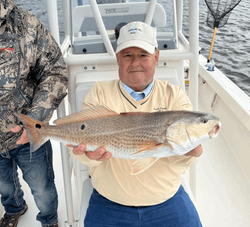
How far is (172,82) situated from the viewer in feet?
7.66

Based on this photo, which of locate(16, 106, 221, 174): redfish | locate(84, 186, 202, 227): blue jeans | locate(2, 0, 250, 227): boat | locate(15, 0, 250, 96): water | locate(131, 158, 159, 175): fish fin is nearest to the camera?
locate(16, 106, 221, 174): redfish

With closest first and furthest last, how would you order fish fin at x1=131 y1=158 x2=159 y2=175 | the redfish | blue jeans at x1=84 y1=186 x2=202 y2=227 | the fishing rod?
1. the redfish
2. fish fin at x1=131 y1=158 x2=159 y2=175
3. blue jeans at x1=84 y1=186 x2=202 y2=227
4. the fishing rod

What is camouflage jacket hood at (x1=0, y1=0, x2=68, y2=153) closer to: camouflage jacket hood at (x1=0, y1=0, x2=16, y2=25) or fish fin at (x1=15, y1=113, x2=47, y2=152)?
camouflage jacket hood at (x1=0, y1=0, x2=16, y2=25)

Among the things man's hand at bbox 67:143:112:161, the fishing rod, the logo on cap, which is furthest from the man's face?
the fishing rod

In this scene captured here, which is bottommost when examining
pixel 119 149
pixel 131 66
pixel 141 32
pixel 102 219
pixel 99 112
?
pixel 102 219

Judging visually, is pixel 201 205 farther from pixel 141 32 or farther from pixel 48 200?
pixel 141 32

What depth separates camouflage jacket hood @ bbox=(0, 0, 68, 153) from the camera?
6.12 ft

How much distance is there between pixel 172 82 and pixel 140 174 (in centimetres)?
89

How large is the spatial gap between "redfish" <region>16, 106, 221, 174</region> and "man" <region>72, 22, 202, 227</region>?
1.21 feet

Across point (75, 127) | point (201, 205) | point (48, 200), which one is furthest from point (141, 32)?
point (201, 205)

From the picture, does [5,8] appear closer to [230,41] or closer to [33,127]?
[33,127]

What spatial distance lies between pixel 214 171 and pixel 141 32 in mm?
2230

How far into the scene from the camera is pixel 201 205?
2879 millimetres

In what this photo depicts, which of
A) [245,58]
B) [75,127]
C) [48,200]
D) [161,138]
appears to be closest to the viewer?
[161,138]
